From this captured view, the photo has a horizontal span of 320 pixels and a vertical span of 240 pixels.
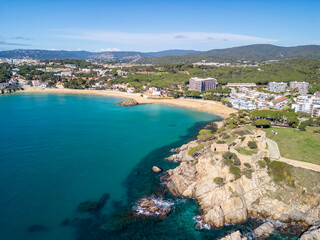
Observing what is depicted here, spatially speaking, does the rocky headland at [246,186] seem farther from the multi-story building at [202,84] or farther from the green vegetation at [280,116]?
the multi-story building at [202,84]

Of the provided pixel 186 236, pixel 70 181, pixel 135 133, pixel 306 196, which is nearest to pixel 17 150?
pixel 70 181

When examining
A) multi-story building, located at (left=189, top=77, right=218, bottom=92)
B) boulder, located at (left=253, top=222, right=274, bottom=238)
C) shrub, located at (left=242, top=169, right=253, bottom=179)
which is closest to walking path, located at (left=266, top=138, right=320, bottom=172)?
shrub, located at (left=242, top=169, right=253, bottom=179)

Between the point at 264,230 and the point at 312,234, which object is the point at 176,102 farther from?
the point at 312,234

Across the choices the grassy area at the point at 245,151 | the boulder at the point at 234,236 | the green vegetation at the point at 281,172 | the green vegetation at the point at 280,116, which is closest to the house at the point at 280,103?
the green vegetation at the point at 280,116

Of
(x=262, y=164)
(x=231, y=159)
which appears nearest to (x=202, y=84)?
(x=231, y=159)

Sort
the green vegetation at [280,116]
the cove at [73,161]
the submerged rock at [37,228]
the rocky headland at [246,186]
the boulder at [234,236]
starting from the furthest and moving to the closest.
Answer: the green vegetation at [280,116]
the rocky headland at [246,186]
the cove at [73,161]
the submerged rock at [37,228]
the boulder at [234,236]
